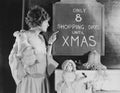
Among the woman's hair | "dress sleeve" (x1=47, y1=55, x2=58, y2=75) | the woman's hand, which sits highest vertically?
the woman's hair

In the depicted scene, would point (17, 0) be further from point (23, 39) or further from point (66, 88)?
point (66, 88)

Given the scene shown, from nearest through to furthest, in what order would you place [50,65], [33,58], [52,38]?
[33,58] → [50,65] → [52,38]

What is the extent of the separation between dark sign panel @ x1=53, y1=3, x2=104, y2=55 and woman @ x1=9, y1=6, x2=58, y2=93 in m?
0.30

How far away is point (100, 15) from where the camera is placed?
2.90 metres

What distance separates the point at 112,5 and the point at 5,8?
1.01m

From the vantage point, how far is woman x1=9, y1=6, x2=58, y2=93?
256 cm

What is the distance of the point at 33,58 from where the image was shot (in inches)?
99.5

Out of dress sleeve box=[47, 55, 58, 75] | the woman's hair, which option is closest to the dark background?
dress sleeve box=[47, 55, 58, 75]

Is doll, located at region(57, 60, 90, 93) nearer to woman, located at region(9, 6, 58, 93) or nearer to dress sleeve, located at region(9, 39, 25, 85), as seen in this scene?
woman, located at region(9, 6, 58, 93)

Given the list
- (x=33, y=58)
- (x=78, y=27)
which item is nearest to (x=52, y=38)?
(x=78, y=27)

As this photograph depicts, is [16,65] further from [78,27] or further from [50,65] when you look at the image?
[78,27]

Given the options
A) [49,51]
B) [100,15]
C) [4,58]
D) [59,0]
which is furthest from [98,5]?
[4,58]

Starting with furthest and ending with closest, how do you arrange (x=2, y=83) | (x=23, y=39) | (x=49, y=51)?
(x=2, y=83), (x=49, y=51), (x=23, y=39)

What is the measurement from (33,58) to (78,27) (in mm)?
612
